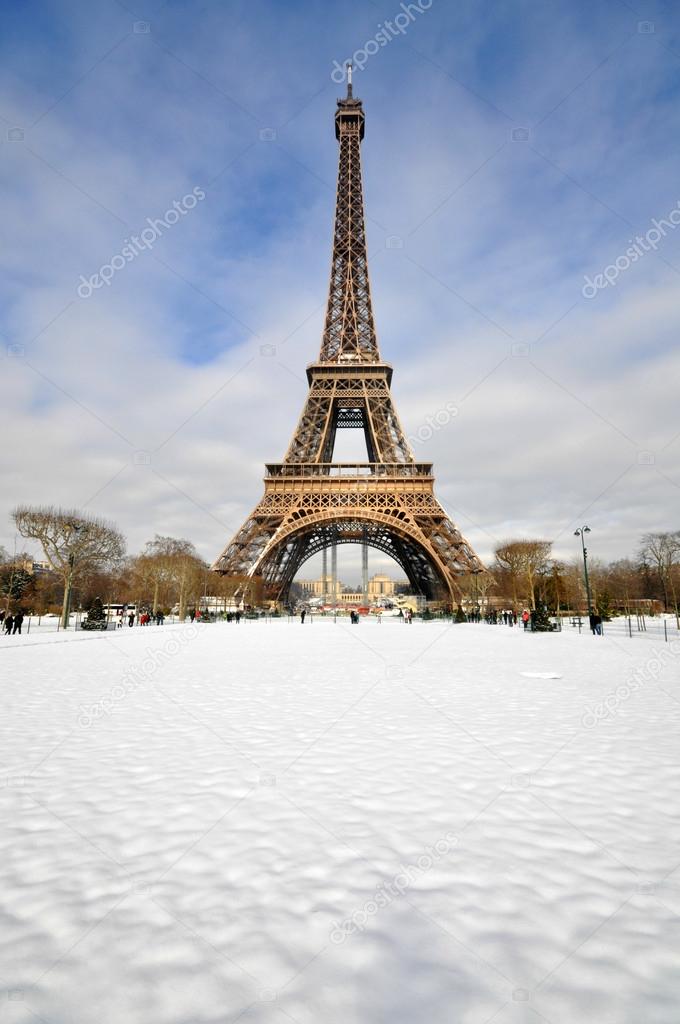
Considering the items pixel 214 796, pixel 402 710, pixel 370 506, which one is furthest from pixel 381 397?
pixel 214 796

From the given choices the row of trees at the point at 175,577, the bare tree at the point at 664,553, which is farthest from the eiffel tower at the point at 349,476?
the bare tree at the point at 664,553

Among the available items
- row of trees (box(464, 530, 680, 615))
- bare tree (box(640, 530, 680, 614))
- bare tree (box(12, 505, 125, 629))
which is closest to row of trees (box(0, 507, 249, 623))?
bare tree (box(12, 505, 125, 629))

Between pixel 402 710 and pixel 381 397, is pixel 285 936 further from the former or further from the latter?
pixel 381 397

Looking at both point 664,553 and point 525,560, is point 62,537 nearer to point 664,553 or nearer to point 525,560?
point 525,560

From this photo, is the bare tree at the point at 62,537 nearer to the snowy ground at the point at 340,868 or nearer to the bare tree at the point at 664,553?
the snowy ground at the point at 340,868

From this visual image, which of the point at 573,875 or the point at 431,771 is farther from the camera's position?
the point at 431,771

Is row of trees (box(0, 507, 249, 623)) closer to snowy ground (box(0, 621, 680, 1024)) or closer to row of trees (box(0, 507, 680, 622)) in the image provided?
row of trees (box(0, 507, 680, 622))
